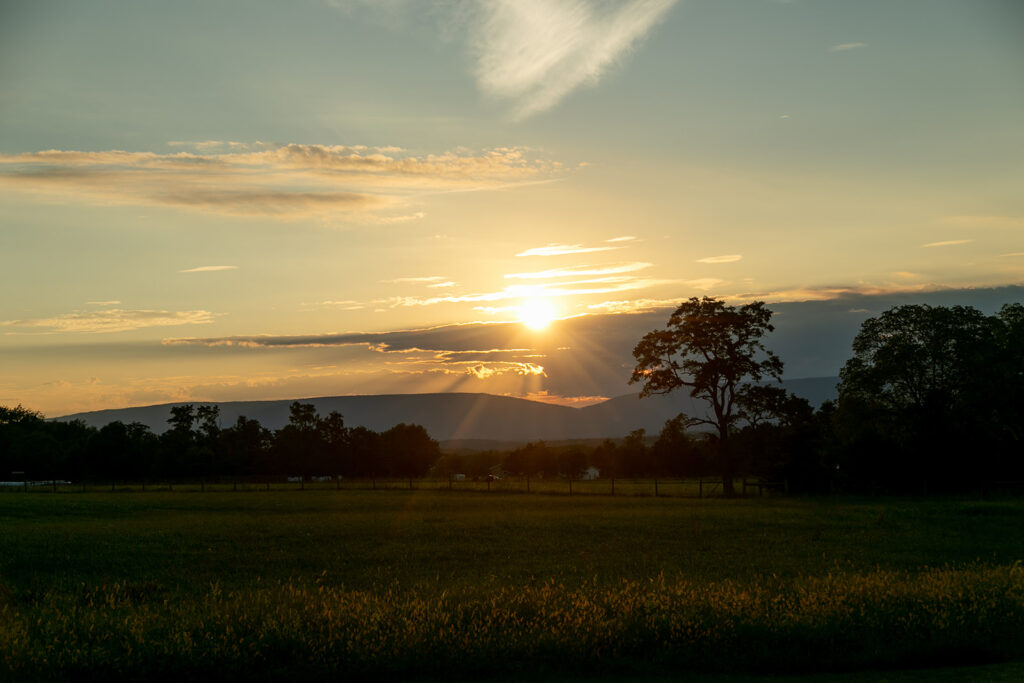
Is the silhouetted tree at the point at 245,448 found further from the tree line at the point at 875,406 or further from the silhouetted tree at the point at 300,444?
the tree line at the point at 875,406

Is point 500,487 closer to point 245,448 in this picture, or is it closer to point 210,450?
point 210,450

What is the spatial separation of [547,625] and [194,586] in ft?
36.9

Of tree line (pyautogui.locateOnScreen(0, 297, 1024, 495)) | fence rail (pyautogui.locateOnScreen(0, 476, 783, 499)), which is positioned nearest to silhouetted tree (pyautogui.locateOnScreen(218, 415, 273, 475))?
fence rail (pyautogui.locateOnScreen(0, 476, 783, 499))

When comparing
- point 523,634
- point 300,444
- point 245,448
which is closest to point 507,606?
point 523,634

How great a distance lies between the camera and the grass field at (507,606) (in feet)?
37.0

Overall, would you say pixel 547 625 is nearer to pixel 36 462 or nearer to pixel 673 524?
pixel 673 524

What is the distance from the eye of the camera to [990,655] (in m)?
12.1

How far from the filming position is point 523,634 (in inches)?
472

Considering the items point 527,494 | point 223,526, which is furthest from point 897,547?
point 527,494

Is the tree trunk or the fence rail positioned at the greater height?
the tree trunk

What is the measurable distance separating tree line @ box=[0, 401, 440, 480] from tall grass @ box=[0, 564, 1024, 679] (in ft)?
383

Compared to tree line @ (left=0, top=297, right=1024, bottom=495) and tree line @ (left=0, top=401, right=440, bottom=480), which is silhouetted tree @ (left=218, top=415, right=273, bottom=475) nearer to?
tree line @ (left=0, top=401, right=440, bottom=480)

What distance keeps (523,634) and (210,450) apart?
124555mm

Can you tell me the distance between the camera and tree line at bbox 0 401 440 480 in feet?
409
